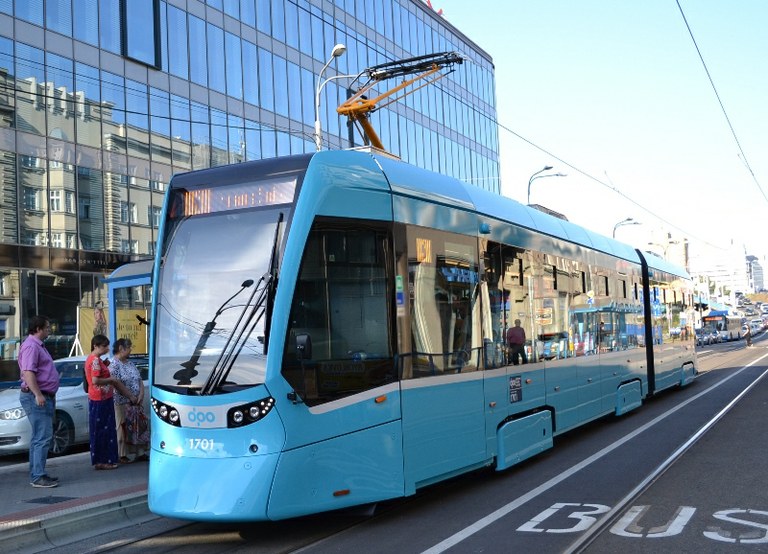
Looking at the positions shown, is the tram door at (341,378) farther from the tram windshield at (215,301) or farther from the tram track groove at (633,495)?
the tram track groove at (633,495)

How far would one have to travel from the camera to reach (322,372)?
6625 mm

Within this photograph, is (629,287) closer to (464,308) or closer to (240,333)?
(464,308)

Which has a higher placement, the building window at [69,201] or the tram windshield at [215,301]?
the building window at [69,201]

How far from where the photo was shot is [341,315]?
6801 mm

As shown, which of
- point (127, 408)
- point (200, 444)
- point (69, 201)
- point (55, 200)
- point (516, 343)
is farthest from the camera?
point (69, 201)

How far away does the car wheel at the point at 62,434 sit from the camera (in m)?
12.2

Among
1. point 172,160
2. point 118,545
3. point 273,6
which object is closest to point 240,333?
point 118,545

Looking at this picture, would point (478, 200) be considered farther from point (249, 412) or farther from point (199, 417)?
point (199, 417)

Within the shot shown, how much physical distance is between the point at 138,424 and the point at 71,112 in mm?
18362

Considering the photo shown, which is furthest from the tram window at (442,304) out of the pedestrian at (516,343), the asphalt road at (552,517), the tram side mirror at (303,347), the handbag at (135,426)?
the handbag at (135,426)

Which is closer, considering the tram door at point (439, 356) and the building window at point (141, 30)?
the tram door at point (439, 356)

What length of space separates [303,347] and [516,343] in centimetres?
399

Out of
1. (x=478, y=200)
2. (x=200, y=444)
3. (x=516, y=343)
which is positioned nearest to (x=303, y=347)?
(x=200, y=444)

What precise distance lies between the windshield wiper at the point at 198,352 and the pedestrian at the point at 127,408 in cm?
413
